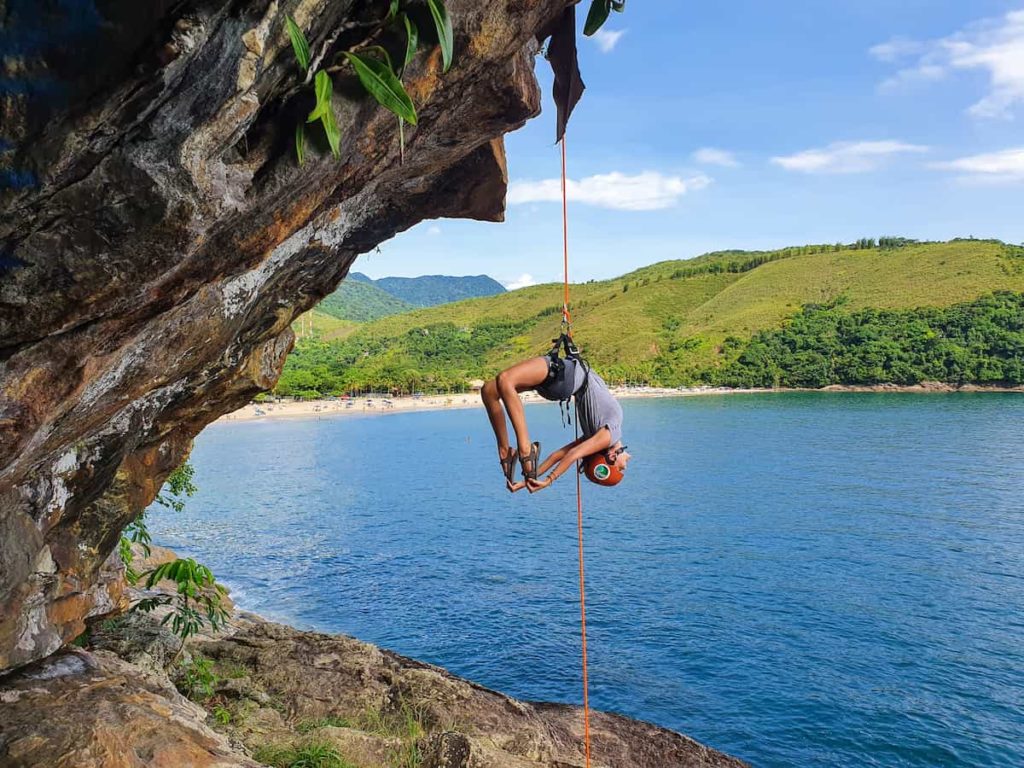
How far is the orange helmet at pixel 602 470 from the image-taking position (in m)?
6.70

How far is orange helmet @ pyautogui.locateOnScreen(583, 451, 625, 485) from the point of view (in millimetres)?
6699

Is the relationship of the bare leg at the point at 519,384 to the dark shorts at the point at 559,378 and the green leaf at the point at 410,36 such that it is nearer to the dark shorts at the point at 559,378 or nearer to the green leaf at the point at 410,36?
the dark shorts at the point at 559,378

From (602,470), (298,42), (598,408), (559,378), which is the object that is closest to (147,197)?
(298,42)

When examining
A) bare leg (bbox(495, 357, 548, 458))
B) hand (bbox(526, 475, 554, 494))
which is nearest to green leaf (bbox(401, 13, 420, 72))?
bare leg (bbox(495, 357, 548, 458))

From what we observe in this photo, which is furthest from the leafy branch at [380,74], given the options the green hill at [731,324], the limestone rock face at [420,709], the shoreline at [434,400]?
the green hill at [731,324]

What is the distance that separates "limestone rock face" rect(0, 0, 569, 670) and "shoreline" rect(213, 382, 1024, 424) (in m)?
109

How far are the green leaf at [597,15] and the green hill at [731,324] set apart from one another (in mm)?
126603

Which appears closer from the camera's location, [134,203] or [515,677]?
[134,203]

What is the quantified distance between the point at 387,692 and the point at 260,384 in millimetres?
6337

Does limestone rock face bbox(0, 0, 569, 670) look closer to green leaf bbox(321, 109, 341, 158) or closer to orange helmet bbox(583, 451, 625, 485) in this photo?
green leaf bbox(321, 109, 341, 158)

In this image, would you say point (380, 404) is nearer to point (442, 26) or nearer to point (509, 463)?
point (509, 463)

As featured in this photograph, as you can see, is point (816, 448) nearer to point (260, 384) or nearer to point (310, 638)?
point (310, 638)

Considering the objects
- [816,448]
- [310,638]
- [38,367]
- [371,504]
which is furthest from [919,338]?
[38,367]

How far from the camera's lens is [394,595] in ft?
96.0
